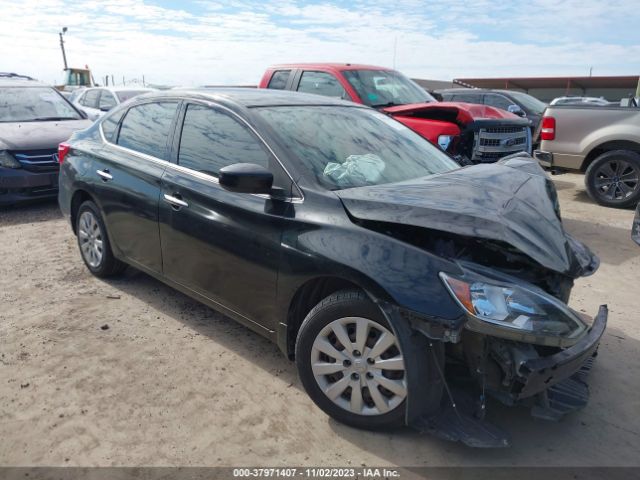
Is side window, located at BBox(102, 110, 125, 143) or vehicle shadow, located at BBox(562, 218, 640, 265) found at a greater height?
side window, located at BBox(102, 110, 125, 143)

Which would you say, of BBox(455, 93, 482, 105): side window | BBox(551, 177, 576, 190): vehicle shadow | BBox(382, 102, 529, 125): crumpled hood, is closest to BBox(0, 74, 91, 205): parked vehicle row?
BBox(382, 102, 529, 125): crumpled hood

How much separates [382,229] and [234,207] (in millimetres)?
1004

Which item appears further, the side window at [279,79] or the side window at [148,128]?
the side window at [279,79]

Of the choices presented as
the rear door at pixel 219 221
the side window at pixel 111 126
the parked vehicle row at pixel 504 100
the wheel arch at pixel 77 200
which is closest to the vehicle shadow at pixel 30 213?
the wheel arch at pixel 77 200

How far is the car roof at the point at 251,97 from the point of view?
3524 mm

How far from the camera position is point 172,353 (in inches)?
140

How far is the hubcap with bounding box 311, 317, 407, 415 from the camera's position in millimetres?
2559

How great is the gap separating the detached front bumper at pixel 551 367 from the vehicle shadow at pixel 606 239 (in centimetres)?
338

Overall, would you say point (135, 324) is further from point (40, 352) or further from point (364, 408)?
point (364, 408)

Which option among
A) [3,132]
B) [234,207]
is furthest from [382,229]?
[3,132]

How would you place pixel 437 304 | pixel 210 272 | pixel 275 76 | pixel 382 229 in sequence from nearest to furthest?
pixel 437 304 → pixel 382 229 → pixel 210 272 → pixel 275 76

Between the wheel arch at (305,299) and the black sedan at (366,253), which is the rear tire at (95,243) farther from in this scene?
the wheel arch at (305,299)

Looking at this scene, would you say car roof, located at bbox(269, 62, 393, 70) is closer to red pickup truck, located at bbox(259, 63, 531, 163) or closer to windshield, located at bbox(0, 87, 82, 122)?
red pickup truck, located at bbox(259, 63, 531, 163)

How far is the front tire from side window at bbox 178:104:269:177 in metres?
1.00
